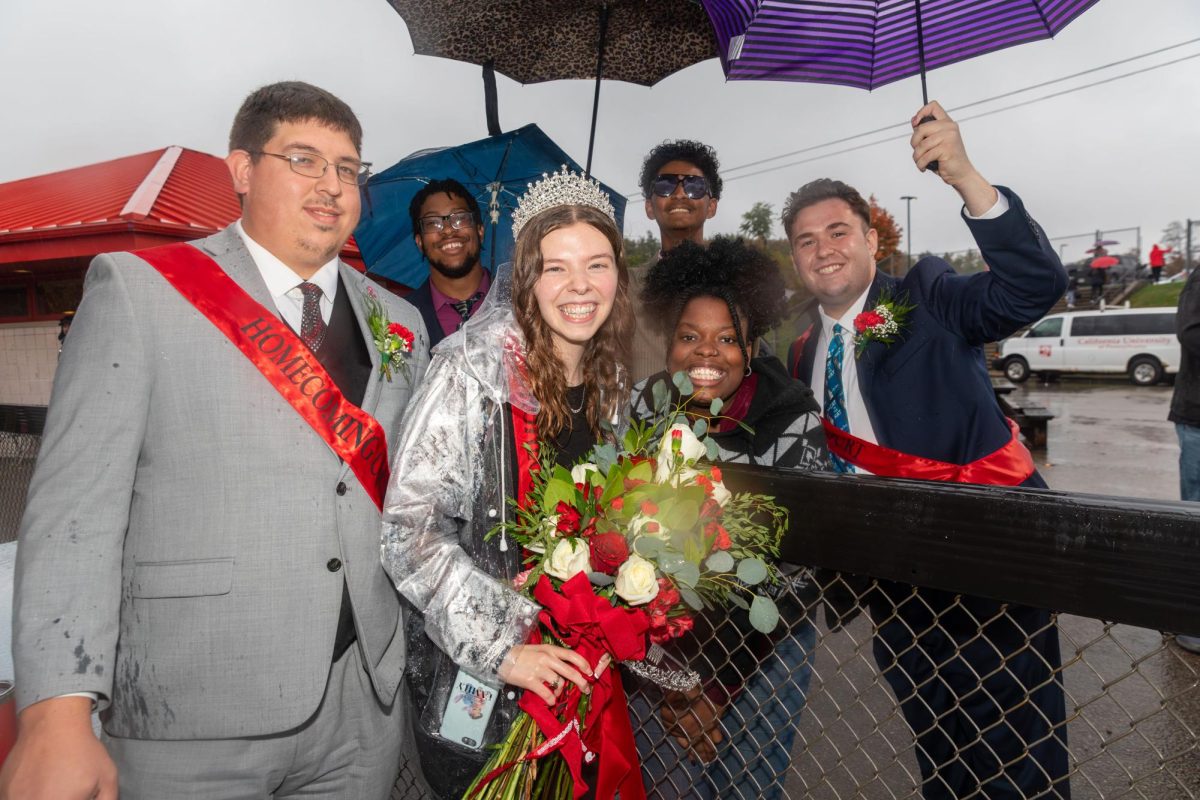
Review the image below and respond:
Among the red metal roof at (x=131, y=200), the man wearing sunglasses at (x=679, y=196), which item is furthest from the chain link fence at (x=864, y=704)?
the red metal roof at (x=131, y=200)

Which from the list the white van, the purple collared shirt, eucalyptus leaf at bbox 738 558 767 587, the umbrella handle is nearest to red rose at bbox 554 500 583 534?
eucalyptus leaf at bbox 738 558 767 587

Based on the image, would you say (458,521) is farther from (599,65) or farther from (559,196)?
(599,65)

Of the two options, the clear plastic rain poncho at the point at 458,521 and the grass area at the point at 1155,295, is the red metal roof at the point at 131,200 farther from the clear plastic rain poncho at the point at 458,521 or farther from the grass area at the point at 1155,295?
the grass area at the point at 1155,295

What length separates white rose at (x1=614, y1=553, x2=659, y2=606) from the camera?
1.45m

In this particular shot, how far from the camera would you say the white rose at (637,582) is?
1448 millimetres

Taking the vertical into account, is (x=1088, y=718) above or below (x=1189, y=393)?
below

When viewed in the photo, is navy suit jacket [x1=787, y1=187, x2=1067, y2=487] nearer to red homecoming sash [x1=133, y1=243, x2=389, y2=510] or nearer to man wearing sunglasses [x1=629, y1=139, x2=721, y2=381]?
man wearing sunglasses [x1=629, y1=139, x2=721, y2=381]

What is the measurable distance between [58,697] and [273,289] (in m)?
1.01

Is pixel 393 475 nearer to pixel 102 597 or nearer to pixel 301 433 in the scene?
pixel 301 433

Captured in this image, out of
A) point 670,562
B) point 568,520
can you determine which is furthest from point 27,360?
point 670,562

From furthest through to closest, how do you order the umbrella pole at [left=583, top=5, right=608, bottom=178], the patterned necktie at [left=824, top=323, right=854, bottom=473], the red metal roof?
the red metal roof < the umbrella pole at [left=583, top=5, right=608, bottom=178] < the patterned necktie at [left=824, top=323, right=854, bottom=473]

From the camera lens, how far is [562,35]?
13.7 ft

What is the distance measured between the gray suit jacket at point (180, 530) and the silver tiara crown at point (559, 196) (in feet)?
2.64

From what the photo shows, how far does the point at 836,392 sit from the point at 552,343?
139 centimetres
